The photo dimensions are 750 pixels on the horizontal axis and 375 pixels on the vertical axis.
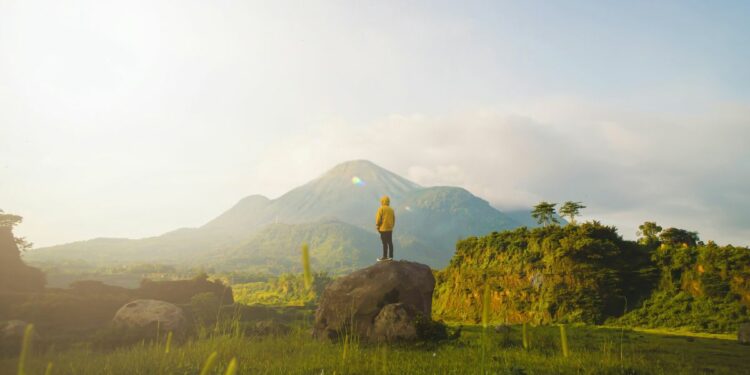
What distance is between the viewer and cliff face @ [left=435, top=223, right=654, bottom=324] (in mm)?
25438

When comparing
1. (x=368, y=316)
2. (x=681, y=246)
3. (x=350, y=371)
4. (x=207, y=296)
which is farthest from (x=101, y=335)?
(x=681, y=246)

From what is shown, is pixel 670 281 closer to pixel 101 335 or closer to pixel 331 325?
pixel 331 325

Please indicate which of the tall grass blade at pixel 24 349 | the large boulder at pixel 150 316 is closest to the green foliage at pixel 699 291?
the large boulder at pixel 150 316

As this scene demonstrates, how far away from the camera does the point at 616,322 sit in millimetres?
24406

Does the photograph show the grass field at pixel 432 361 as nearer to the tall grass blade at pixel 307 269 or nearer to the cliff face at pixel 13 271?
the tall grass blade at pixel 307 269

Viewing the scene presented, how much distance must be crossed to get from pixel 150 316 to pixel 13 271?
27.7 meters

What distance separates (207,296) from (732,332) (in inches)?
1564

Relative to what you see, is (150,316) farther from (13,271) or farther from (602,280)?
(13,271)

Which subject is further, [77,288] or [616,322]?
[77,288]

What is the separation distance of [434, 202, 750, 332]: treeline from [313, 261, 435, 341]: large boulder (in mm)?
5491

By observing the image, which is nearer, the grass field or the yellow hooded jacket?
the grass field

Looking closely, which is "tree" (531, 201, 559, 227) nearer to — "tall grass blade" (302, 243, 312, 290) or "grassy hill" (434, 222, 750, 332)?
"grassy hill" (434, 222, 750, 332)

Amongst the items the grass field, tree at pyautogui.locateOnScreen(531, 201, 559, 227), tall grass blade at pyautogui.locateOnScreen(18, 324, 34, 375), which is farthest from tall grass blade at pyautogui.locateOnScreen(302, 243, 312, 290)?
tree at pyautogui.locateOnScreen(531, 201, 559, 227)

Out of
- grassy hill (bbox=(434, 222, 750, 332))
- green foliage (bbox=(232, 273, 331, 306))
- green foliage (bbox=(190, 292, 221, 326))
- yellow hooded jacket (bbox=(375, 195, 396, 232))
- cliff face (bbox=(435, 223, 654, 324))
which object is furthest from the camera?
green foliage (bbox=(232, 273, 331, 306))
